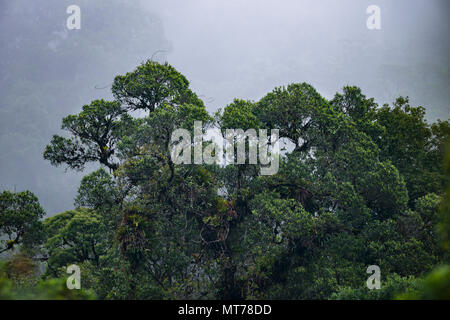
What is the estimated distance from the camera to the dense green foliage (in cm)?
1091

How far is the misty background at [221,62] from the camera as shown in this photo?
139375 millimetres

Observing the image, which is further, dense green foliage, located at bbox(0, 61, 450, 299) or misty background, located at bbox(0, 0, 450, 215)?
misty background, located at bbox(0, 0, 450, 215)

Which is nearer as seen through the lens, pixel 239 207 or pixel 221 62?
pixel 239 207

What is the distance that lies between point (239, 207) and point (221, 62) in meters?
195

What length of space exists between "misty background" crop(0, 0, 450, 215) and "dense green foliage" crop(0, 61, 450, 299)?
119926 mm

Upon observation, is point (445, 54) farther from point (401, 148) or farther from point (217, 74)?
point (401, 148)

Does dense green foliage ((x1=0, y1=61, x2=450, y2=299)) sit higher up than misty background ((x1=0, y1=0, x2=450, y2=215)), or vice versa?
misty background ((x1=0, y1=0, x2=450, y2=215))

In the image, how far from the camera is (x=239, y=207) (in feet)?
40.4

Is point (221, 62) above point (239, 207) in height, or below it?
above

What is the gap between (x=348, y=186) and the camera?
11.6 m

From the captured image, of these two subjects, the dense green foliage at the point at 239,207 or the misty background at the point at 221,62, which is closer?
the dense green foliage at the point at 239,207

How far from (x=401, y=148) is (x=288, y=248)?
751 centimetres

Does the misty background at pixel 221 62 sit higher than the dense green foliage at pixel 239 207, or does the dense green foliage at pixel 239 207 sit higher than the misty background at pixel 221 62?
the misty background at pixel 221 62

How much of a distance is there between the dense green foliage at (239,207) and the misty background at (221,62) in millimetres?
119926
